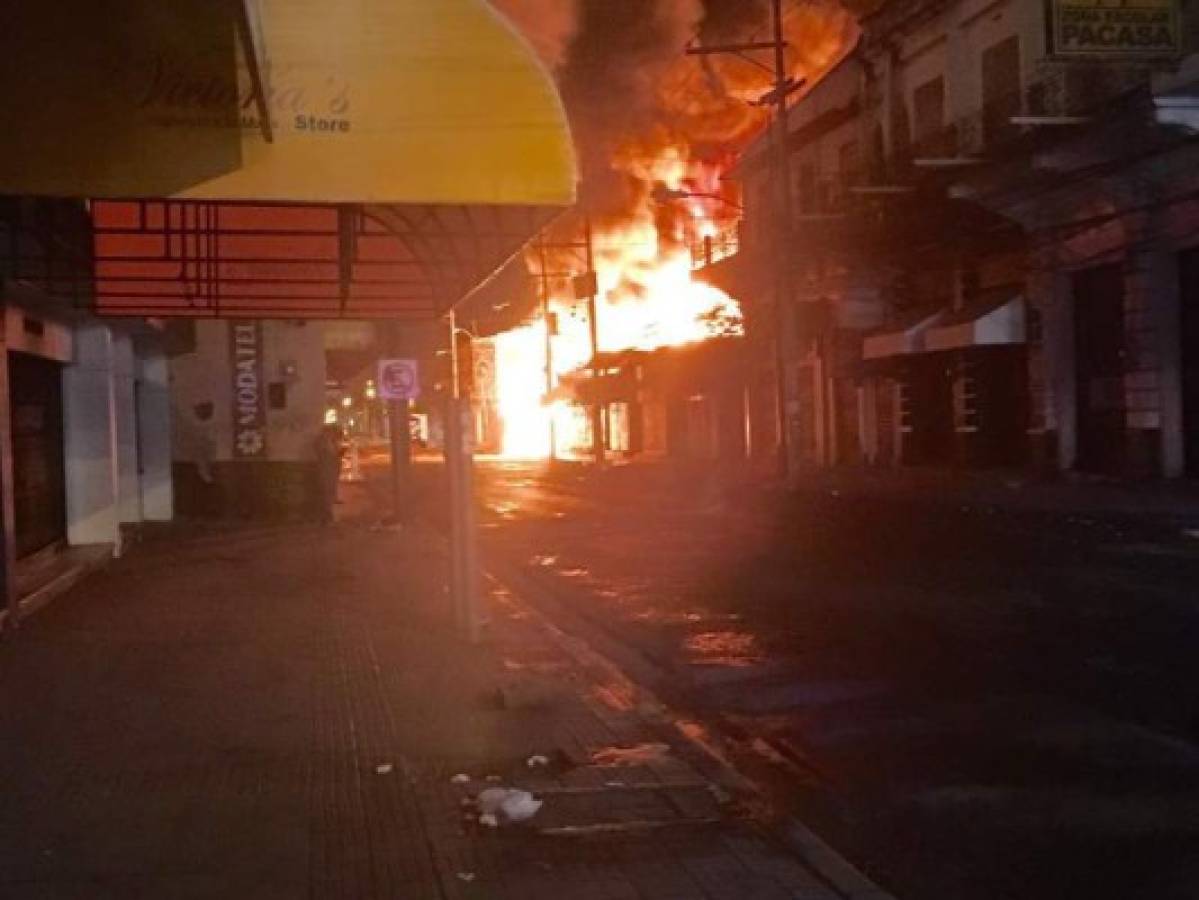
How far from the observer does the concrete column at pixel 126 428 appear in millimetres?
20594

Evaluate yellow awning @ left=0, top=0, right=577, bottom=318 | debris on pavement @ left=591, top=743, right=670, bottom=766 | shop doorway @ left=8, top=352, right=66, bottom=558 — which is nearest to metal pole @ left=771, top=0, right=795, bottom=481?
shop doorway @ left=8, top=352, right=66, bottom=558

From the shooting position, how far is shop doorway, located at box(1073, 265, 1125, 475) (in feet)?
98.6

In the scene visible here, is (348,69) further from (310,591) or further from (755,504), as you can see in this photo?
(755,504)

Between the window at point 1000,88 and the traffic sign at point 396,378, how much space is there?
1473cm

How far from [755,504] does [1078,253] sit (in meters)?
7.82

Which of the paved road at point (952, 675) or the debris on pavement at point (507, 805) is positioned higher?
the debris on pavement at point (507, 805)

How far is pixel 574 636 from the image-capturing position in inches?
535

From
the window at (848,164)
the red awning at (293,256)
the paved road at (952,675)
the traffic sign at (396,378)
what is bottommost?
the paved road at (952,675)

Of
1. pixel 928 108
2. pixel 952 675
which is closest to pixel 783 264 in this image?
pixel 928 108

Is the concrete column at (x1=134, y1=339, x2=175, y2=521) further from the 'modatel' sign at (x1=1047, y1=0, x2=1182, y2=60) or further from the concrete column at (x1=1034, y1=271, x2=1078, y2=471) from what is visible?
the concrete column at (x1=1034, y1=271, x2=1078, y2=471)

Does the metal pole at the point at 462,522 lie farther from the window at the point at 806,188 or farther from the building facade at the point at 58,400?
the window at the point at 806,188

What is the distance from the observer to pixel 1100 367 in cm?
3098

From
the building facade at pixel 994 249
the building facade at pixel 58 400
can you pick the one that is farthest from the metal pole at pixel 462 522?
the building facade at pixel 994 249

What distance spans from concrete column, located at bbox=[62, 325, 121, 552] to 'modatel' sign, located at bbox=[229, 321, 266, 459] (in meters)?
7.86
